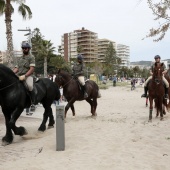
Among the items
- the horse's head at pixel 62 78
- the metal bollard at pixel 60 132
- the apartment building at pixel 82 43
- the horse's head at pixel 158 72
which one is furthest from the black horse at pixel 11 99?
the apartment building at pixel 82 43

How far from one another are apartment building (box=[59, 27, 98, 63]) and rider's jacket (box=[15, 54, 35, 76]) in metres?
152

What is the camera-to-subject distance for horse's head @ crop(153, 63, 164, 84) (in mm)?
12069

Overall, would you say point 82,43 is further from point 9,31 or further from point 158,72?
point 158,72

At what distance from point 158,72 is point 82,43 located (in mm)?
157903

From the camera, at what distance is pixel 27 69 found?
31.2ft

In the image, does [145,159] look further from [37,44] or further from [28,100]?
[37,44]

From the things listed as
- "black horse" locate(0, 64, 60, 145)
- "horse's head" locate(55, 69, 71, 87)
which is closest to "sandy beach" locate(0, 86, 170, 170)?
"black horse" locate(0, 64, 60, 145)

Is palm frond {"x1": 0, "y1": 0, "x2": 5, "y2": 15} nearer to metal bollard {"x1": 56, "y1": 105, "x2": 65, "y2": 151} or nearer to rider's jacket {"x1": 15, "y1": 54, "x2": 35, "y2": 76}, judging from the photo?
rider's jacket {"x1": 15, "y1": 54, "x2": 35, "y2": 76}

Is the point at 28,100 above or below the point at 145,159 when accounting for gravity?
above

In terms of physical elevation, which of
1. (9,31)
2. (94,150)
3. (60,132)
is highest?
(9,31)

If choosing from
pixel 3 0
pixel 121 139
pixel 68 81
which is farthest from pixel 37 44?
pixel 121 139

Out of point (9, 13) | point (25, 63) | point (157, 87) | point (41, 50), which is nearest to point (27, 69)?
point (25, 63)

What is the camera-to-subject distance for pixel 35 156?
6973 mm

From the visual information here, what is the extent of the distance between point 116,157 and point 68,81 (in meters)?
6.82
